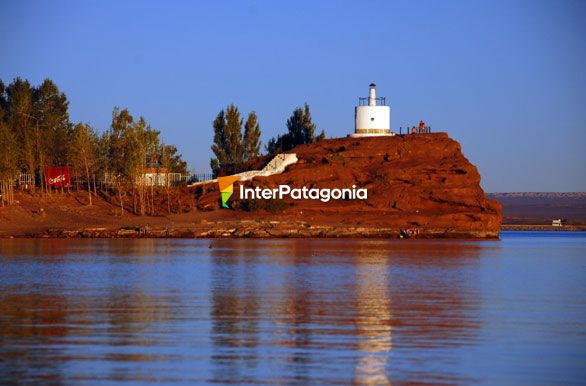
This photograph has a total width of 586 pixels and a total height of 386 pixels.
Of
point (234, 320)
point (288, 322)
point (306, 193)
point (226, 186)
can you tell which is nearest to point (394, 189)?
point (306, 193)

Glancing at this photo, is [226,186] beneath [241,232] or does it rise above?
above

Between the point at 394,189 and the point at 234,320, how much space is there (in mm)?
69093

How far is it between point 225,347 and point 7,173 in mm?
70569

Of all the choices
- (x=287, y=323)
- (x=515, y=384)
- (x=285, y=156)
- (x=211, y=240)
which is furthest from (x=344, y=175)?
(x=515, y=384)

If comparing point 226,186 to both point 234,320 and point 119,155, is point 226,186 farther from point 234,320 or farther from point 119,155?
point 234,320

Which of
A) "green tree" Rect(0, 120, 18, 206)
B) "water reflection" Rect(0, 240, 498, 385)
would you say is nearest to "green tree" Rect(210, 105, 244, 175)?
"green tree" Rect(0, 120, 18, 206)

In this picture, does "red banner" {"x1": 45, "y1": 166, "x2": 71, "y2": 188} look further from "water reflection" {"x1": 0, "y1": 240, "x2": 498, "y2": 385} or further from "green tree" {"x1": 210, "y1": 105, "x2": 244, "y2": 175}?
"water reflection" {"x1": 0, "y1": 240, "x2": 498, "y2": 385}

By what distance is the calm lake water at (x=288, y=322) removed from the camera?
2080 cm

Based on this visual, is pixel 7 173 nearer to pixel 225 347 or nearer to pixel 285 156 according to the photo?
pixel 285 156

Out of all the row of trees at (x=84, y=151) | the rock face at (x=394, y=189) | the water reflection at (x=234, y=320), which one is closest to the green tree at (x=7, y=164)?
the row of trees at (x=84, y=151)

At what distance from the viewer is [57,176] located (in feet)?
340

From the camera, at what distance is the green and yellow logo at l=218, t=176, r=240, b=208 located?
98188 mm

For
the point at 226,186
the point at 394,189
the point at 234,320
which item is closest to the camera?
the point at 234,320

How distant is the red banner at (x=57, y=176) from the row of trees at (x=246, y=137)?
54.2ft
